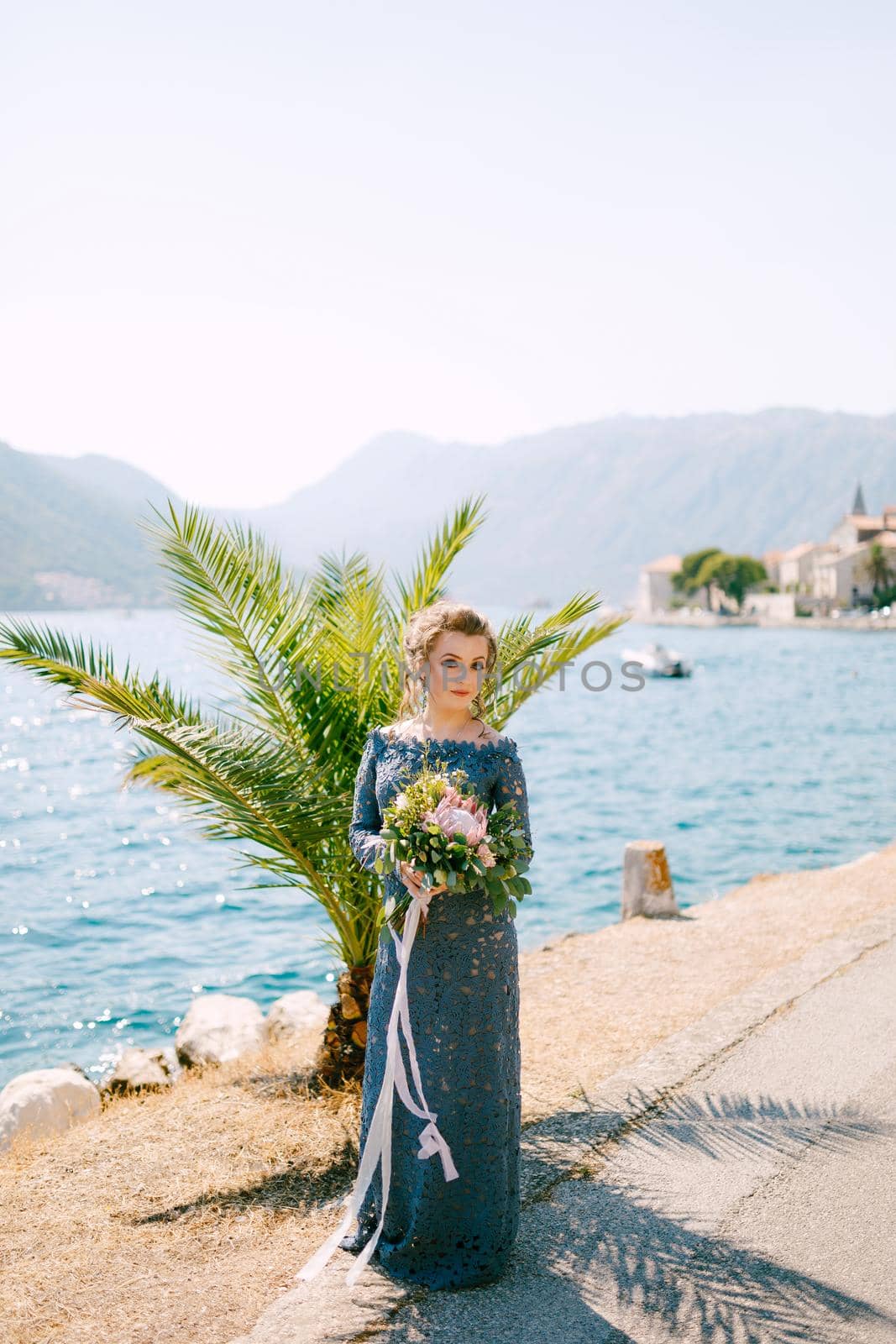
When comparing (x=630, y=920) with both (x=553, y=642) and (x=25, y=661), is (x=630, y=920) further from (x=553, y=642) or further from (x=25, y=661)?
(x=25, y=661)

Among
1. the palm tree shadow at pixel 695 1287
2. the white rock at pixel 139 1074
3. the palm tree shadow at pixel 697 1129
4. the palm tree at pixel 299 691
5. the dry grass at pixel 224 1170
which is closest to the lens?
the palm tree shadow at pixel 695 1287

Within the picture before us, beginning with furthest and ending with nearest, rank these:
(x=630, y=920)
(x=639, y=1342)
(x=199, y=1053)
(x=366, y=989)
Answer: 1. (x=630, y=920)
2. (x=199, y=1053)
3. (x=366, y=989)
4. (x=639, y=1342)

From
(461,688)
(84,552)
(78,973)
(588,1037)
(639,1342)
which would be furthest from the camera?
(84,552)

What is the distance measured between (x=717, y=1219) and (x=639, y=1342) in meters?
0.90

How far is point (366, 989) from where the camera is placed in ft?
19.9

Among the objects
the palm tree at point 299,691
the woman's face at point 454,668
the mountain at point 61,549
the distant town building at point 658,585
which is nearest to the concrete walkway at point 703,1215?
the palm tree at point 299,691

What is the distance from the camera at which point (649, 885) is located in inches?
427

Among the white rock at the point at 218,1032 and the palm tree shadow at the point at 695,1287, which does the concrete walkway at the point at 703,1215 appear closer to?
the palm tree shadow at the point at 695,1287

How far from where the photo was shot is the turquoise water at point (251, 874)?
1450cm

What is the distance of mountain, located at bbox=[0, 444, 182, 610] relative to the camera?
14762 cm

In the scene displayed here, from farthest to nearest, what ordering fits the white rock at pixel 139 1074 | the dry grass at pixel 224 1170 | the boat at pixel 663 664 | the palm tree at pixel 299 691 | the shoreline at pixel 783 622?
1. the shoreline at pixel 783 622
2. the boat at pixel 663 664
3. the white rock at pixel 139 1074
4. the palm tree at pixel 299 691
5. the dry grass at pixel 224 1170

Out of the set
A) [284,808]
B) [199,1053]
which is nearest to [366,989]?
[284,808]

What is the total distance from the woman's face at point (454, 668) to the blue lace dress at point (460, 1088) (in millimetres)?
192

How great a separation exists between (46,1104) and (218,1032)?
7.88ft
